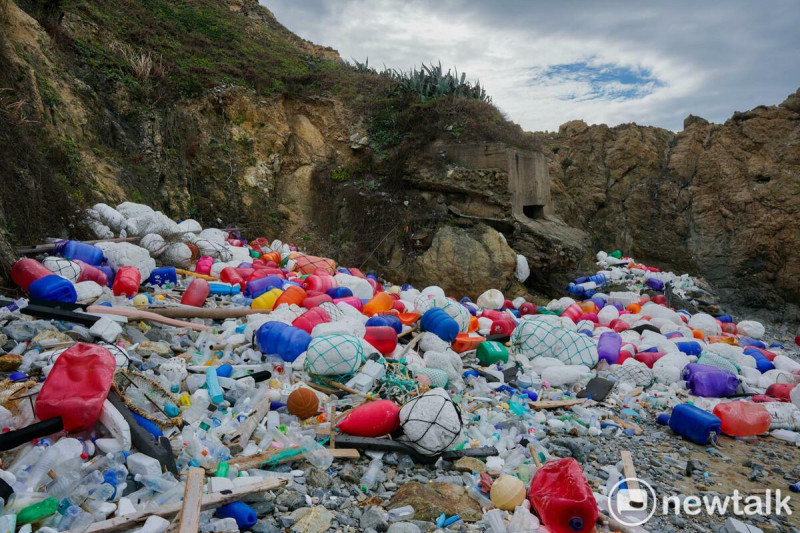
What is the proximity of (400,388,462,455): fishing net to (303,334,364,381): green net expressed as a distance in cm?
84

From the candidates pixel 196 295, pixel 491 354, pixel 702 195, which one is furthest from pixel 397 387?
pixel 702 195

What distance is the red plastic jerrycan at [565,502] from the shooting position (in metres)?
2.36

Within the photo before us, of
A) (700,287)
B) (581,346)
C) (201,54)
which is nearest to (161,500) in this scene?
(581,346)

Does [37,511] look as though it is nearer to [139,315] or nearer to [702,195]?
[139,315]

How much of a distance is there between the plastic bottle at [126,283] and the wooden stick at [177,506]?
3607mm

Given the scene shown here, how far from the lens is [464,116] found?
1068 cm

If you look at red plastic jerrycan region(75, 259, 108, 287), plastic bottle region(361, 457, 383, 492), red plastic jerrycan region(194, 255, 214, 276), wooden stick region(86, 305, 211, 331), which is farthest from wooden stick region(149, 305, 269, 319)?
plastic bottle region(361, 457, 383, 492)

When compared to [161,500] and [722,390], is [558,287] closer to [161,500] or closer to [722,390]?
[722,390]

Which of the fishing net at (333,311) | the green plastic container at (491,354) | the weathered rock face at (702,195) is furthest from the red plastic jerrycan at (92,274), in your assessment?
the weathered rock face at (702,195)

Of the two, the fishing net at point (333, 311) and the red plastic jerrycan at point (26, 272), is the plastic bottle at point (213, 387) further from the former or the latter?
the red plastic jerrycan at point (26, 272)

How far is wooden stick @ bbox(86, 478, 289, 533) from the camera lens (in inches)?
76.5

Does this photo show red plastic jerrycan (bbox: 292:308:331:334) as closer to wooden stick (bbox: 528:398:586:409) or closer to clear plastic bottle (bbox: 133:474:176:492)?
wooden stick (bbox: 528:398:586:409)

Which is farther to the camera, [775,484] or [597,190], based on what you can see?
[597,190]

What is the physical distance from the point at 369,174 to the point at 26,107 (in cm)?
636
